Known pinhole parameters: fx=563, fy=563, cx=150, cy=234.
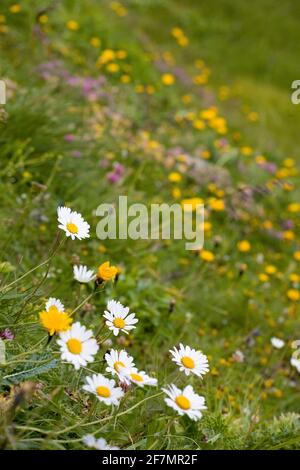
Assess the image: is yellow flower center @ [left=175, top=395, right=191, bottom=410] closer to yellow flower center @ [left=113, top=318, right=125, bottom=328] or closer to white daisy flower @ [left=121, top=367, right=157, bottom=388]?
white daisy flower @ [left=121, top=367, right=157, bottom=388]

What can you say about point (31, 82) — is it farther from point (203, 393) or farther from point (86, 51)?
point (203, 393)

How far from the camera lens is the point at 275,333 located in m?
3.57

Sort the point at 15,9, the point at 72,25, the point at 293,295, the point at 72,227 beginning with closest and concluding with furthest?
the point at 72,227 < the point at 293,295 < the point at 15,9 < the point at 72,25

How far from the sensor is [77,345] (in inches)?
53.6

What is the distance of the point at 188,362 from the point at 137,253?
1681 mm

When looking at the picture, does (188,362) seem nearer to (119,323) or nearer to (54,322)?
(119,323)

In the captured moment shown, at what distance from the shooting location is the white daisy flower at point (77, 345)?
1.33 m

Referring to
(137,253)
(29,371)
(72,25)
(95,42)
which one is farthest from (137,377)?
(95,42)

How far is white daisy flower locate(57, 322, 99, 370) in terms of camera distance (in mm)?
1332

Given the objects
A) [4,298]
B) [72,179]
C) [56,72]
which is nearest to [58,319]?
[4,298]

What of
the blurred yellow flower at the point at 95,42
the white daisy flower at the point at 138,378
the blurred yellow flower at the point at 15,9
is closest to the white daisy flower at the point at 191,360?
the white daisy flower at the point at 138,378

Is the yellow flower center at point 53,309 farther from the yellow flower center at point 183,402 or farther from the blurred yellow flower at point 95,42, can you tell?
the blurred yellow flower at point 95,42

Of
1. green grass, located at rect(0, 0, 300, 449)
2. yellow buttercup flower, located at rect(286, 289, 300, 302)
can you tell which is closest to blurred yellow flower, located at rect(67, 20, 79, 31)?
green grass, located at rect(0, 0, 300, 449)

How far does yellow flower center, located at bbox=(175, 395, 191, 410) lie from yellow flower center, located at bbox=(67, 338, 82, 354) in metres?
0.29
